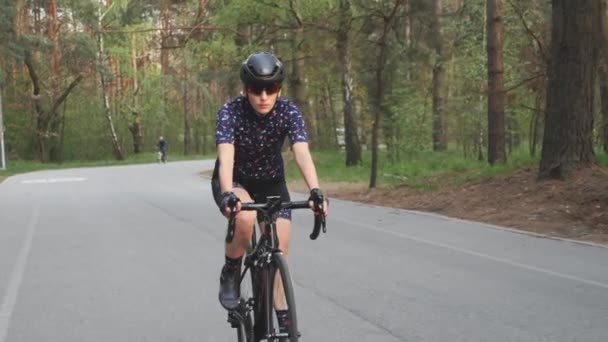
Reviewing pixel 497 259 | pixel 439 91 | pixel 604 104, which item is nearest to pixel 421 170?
pixel 604 104

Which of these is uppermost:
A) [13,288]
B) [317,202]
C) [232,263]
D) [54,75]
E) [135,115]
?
[54,75]

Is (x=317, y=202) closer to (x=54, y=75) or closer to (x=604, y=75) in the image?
(x=604, y=75)

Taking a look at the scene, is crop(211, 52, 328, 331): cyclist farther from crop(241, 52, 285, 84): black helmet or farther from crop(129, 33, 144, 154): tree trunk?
crop(129, 33, 144, 154): tree trunk

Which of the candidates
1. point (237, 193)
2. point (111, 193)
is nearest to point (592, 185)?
point (237, 193)

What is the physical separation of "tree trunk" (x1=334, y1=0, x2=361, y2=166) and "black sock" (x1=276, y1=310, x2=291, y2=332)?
62.1ft

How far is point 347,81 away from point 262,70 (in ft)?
74.9

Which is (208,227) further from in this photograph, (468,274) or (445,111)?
(445,111)

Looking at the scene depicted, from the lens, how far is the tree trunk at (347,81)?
23.7 m

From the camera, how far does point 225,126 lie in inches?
175

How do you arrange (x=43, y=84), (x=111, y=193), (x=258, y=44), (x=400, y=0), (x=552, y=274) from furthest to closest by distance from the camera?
(x=43, y=84) → (x=258, y=44) → (x=111, y=193) → (x=400, y=0) → (x=552, y=274)

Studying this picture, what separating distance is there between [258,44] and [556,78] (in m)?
14.8

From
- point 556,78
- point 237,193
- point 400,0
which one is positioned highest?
point 400,0

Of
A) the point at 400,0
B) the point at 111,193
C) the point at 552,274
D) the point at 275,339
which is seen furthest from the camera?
the point at 111,193

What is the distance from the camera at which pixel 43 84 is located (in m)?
52.7
